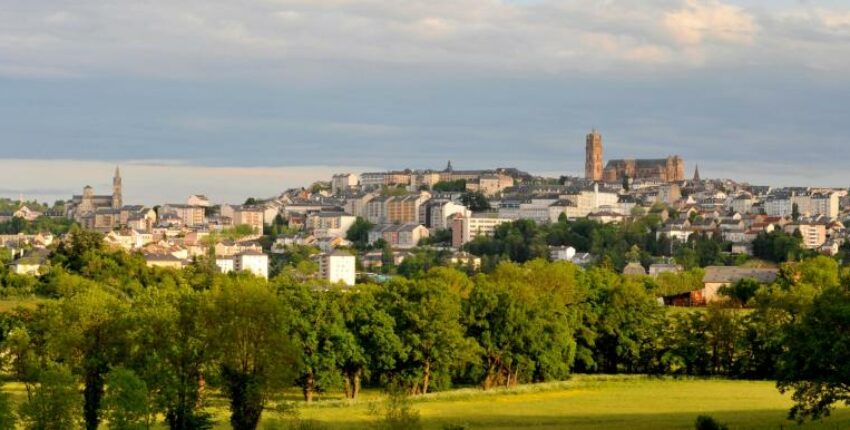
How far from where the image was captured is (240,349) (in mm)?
44469

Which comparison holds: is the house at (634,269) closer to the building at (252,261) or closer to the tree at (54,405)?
the building at (252,261)

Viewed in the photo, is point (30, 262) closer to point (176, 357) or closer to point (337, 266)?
point (337, 266)

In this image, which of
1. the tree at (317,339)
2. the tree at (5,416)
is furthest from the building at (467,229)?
the tree at (5,416)

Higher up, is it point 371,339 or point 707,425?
point 371,339

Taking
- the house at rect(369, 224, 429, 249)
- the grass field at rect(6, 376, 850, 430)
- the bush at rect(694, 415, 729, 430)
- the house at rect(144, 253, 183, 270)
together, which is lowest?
the grass field at rect(6, 376, 850, 430)

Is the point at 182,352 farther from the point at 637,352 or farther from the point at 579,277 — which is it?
the point at 579,277

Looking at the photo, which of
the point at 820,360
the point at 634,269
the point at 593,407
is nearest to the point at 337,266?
the point at 634,269

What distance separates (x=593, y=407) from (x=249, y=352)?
1271 centimetres

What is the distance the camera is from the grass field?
45625 mm

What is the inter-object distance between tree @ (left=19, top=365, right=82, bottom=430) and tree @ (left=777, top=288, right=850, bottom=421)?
17.2 m

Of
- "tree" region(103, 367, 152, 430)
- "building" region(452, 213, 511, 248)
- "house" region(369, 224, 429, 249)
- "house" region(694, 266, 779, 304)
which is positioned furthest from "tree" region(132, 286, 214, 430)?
"building" region(452, 213, 511, 248)

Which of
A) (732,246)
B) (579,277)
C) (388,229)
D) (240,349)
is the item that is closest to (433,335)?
(240,349)

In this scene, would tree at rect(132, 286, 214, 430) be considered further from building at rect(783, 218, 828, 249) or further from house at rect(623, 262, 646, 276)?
building at rect(783, 218, 828, 249)

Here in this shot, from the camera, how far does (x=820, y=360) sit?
36.6 metres
